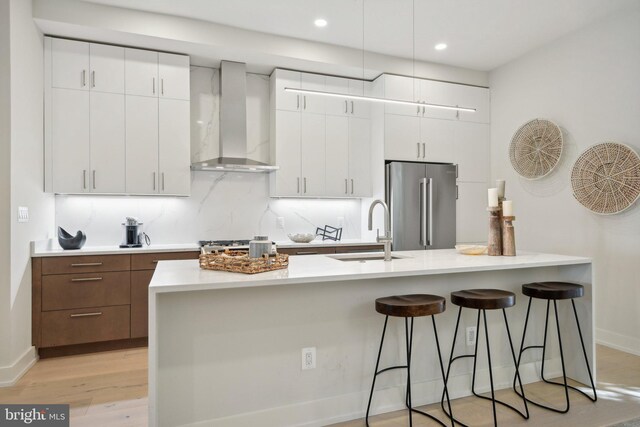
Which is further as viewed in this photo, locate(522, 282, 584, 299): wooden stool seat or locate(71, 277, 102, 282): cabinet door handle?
locate(71, 277, 102, 282): cabinet door handle

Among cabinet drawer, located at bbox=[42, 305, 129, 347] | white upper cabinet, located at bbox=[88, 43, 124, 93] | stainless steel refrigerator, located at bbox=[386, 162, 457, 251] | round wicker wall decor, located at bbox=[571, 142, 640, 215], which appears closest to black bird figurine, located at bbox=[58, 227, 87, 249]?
cabinet drawer, located at bbox=[42, 305, 129, 347]

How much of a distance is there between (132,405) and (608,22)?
4.96 meters

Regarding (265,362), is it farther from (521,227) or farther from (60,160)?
(521,227)

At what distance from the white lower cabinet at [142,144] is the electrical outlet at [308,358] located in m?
2.44

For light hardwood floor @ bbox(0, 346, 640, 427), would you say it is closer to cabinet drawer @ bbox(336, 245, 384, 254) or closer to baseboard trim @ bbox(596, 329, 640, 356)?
baseboard trim @ bbox(596, 329, 640, 356)

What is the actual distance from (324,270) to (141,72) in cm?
291

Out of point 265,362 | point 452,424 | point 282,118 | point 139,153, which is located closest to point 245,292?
point 265,362

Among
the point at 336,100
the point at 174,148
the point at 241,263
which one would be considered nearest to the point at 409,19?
the point at 336,100

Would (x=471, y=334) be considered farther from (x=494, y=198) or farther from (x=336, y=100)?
(x=336, y=100)

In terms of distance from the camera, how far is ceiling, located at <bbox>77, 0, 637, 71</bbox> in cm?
341

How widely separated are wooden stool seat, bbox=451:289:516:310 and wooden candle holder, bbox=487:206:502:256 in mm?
468

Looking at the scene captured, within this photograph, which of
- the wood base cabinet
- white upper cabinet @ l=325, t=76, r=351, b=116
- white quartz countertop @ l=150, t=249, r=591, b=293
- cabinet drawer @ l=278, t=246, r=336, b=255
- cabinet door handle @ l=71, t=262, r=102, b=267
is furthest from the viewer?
white upper cabinet @ l=325, t=76, r=351, b=116

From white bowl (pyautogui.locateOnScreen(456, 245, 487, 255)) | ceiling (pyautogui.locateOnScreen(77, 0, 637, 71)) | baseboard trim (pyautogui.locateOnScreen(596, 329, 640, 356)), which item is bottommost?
baseboard trim (pyautogui.locateOnScreen(596, 329, 640, 356))

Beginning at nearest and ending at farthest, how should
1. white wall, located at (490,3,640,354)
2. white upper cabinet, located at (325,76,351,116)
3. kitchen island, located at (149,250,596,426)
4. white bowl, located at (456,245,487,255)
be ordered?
kitchen island, located at (149,250,596,426) → white bowl, located at (456,245,487,255) → white wall, located at (490,3,640,354) → white upper cabinet, located at (325,76,351,116)
